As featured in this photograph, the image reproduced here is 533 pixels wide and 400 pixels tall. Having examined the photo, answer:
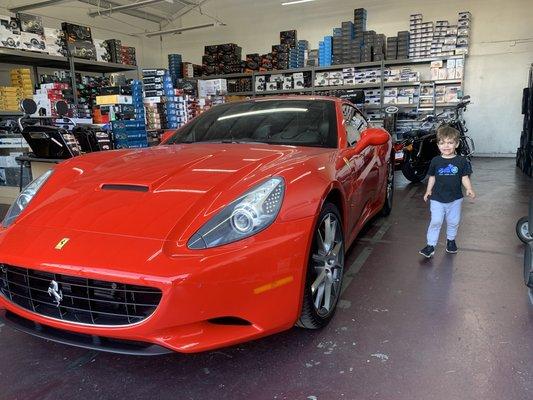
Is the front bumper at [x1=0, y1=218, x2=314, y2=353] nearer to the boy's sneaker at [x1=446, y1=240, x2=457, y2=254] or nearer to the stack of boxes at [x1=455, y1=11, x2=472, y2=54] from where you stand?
the boy's sneaker at [x1=446, y1=240, x2=457, y2=254]

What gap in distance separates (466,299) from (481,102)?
32.4ft

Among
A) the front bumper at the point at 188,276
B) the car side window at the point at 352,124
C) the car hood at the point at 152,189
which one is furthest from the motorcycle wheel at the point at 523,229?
the front bumper at the point at 188,276

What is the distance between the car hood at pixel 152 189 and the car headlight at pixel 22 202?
61 millimetres

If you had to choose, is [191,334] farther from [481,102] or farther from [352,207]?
[481,102]

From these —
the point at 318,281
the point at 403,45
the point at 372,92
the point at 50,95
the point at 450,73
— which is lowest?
the point at 318,281

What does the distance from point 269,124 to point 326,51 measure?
940cm

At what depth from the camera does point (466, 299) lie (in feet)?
8.25

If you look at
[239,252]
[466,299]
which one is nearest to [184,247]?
[239,252]

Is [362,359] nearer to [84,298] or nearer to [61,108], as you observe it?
[84,298]

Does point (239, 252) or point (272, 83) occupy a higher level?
point (272, 83)

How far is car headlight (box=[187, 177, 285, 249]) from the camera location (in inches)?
62.3


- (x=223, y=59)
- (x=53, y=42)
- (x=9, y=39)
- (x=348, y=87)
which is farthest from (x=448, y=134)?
(x=223, y=59)

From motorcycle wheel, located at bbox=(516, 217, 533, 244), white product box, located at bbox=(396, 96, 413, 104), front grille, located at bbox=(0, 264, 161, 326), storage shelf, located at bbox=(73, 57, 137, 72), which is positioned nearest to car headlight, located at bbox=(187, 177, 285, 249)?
front grille, located at bbox=(0, 264, 161, 326)

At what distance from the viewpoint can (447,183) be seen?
3.17 m
